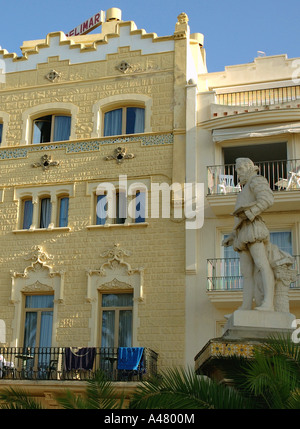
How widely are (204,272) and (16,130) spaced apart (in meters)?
8.25

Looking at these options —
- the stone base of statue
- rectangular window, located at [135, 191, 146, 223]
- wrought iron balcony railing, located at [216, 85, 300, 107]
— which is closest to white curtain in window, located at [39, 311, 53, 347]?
rectangular window, located at [135, 191, 146, 223]

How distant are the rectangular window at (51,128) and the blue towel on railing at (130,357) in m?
7.84

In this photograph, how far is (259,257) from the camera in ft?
38.1

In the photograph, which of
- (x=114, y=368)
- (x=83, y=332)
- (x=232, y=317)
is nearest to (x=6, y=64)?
(x=83, y=332)

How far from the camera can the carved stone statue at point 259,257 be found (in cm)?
1153

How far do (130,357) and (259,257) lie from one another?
921 cm

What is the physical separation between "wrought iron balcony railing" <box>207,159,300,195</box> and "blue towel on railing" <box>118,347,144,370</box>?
5057mm

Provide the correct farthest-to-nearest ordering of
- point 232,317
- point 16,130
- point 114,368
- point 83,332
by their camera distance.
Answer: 1. point 16,130
2. point 83,332
3. point 114,368
4. point 232,317

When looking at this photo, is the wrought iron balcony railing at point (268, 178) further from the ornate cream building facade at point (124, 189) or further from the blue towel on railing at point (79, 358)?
the blue towel on railing at point (79, 358)

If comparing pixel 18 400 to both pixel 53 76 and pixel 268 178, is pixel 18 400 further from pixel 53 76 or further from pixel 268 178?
pixel 53 76

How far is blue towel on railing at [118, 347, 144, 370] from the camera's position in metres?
19.8

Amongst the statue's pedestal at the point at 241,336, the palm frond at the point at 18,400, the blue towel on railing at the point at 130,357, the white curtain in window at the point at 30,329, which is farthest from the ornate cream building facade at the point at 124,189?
the palm frond at the point at 18,400
